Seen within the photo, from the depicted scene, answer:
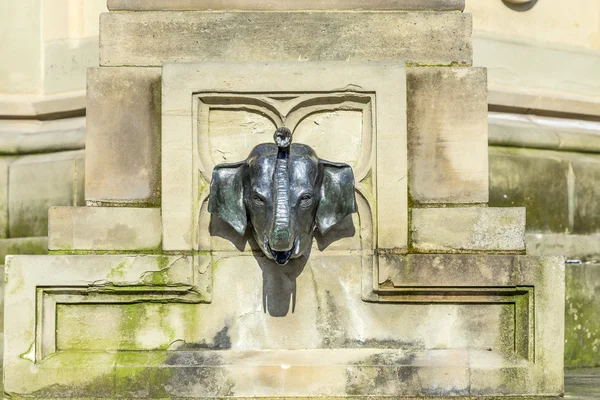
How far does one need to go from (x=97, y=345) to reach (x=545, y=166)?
4.13 metres

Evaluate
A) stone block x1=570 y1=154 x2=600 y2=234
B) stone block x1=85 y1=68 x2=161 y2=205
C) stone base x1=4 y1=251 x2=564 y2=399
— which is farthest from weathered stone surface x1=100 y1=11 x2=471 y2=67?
stone block x1=570 y1=154 x2=600 y2=234

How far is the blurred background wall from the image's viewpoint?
1028cm

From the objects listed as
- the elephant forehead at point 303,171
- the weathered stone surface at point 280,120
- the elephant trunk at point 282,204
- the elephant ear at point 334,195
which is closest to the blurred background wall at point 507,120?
the weathered stone surface at point 280,120

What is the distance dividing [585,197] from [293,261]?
3598mm

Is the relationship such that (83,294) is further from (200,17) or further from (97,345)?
(200,17)

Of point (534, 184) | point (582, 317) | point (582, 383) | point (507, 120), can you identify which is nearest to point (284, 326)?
point (582, 383)

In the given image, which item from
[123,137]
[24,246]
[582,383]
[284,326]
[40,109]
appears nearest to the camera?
[284,326]

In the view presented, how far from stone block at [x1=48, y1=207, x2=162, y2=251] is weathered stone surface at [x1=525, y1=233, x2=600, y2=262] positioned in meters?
3.46

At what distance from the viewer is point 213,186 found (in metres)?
7.66

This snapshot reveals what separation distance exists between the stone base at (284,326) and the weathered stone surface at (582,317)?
2.25 meters

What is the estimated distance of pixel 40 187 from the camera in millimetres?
10430

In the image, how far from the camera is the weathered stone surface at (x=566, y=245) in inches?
404

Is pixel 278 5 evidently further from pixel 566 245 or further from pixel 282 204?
pixel 566 245

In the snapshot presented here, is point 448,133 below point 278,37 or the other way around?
below
